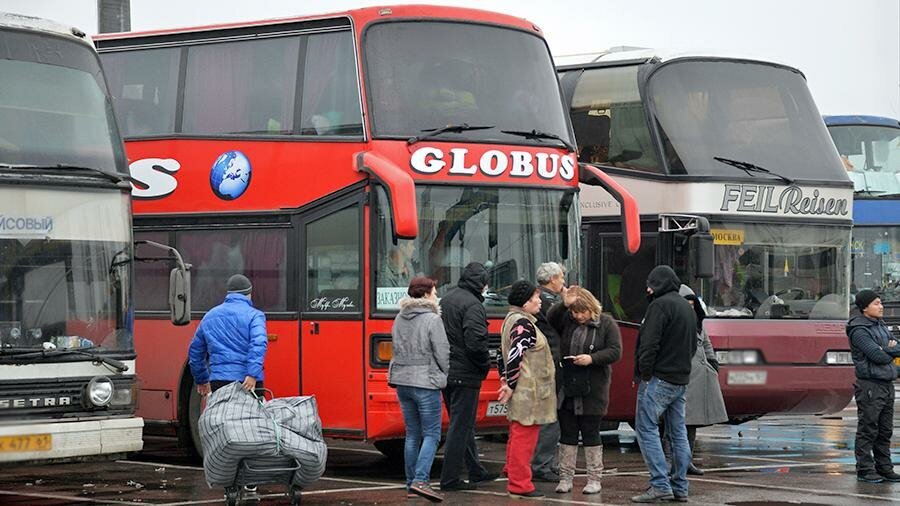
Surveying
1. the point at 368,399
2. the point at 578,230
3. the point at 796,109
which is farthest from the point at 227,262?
the point at 796,109

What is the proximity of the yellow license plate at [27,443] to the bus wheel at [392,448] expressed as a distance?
215 inches


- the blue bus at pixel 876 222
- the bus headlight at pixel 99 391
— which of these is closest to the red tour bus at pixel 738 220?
the bus headlight at pixel 99 391

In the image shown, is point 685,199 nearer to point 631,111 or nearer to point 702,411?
point 631,111

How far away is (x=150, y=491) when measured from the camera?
13828mm

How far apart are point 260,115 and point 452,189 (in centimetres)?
217

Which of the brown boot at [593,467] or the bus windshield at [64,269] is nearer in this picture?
the bus windshield at [64,269]

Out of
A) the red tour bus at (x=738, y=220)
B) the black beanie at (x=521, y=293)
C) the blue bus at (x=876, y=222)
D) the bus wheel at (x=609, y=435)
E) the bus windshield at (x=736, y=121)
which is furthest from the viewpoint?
the blue bus at (x=876, y=222)

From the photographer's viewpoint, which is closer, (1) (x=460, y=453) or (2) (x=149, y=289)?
(1) (x=460, y=453)

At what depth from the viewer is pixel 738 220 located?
58.3 feet

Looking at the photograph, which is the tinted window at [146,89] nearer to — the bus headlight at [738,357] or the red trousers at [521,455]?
the red trousers at [521,455]

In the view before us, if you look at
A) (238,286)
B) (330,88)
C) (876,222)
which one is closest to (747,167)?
(330,88)

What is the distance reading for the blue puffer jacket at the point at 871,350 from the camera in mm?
14523

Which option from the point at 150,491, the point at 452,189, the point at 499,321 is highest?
the point at 452,189

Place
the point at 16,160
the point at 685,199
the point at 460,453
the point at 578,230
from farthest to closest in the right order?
1. the point at 685,199
2. the point at 578,230
3. the point at 460,453
4. the point at 16,160
